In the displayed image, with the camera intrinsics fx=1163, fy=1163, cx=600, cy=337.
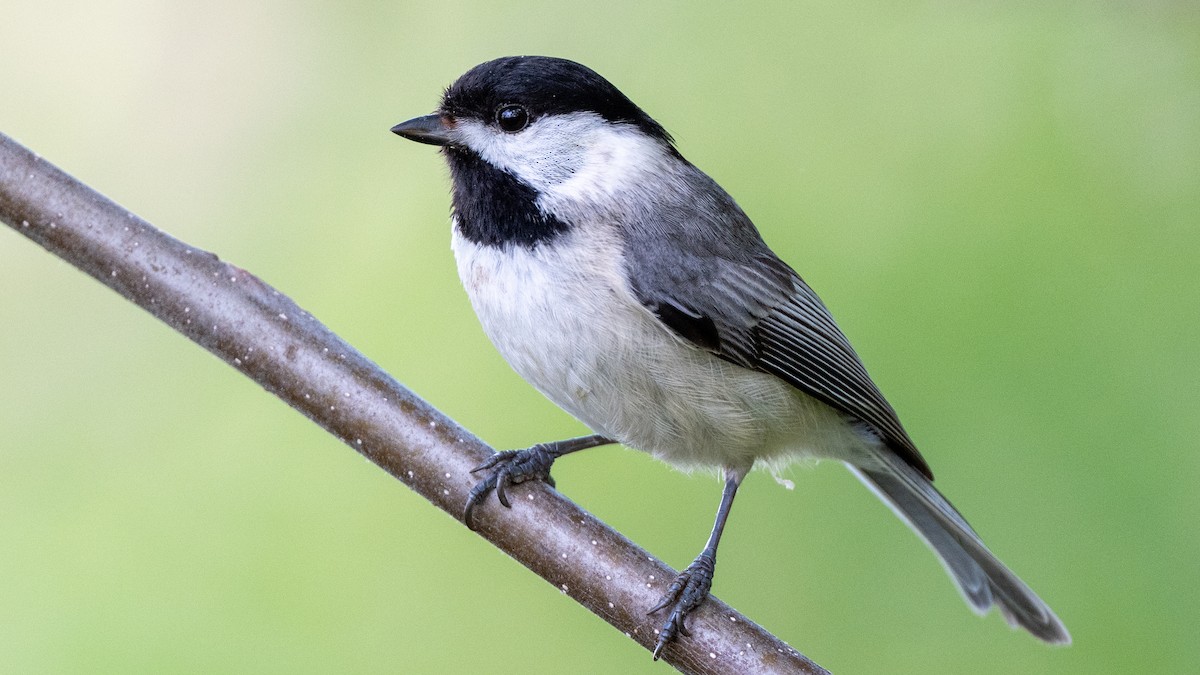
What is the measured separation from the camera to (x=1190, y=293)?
207 centimetres

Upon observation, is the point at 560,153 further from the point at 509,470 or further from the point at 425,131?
the point at 509,470

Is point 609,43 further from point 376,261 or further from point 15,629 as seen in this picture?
point 15,629

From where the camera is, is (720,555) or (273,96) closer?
(720,555)

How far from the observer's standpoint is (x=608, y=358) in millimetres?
1719

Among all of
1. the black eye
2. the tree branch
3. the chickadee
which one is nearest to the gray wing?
the chickadee

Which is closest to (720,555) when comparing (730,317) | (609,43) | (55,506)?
(730,317)

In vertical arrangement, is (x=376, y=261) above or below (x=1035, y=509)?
below

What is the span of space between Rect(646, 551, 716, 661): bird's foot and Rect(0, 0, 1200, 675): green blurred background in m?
0.59

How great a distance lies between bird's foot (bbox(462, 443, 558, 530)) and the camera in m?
1.66

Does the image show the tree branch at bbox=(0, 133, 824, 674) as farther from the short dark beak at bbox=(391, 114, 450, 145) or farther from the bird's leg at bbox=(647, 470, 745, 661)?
the short dark beak at bbox=(391, 114, 450, 145)

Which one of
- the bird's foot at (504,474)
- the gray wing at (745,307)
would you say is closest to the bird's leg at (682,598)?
the bird's foot at (504,474)

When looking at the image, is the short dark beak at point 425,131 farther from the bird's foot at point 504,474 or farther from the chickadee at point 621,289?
the bird's foot at point 504,474

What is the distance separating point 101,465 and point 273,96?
91 centimetres

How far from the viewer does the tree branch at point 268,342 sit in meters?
1.67
